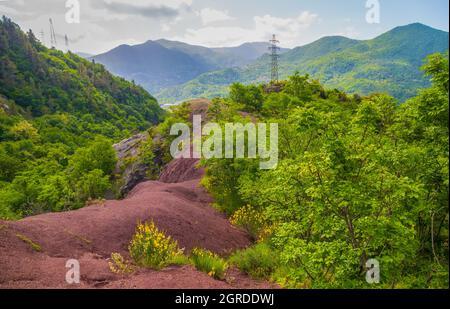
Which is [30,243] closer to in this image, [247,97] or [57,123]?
[247,97]

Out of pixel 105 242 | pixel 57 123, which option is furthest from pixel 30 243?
pixel 57 123

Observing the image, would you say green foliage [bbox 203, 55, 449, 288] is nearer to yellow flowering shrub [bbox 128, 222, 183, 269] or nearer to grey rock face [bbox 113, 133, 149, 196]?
yellow flowering shrub [bbox 128, 222, 183, 269]

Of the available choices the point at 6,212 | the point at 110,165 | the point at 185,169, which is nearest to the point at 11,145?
the point at 110,165

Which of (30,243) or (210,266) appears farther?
(30,243)

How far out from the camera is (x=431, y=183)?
7488mm

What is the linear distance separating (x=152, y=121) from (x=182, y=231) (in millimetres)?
129546

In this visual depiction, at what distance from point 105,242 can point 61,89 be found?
430ft

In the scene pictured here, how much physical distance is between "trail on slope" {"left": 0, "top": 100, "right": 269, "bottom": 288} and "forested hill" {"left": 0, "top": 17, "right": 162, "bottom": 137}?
10622 cm

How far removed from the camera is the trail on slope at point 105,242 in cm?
906

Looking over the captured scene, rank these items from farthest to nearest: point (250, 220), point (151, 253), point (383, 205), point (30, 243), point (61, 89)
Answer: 1. point (61, 89)
2. point (250, 220)
3. point (30, 243)
4. point (151, 253)
5. point (383, 205)

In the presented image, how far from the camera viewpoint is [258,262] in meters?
12.5

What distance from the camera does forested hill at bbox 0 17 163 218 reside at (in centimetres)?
3766

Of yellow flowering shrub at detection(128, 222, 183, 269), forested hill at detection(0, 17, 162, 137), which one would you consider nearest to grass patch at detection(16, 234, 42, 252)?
yellow flowering shrub at detection(128, 222, 183, 269)
